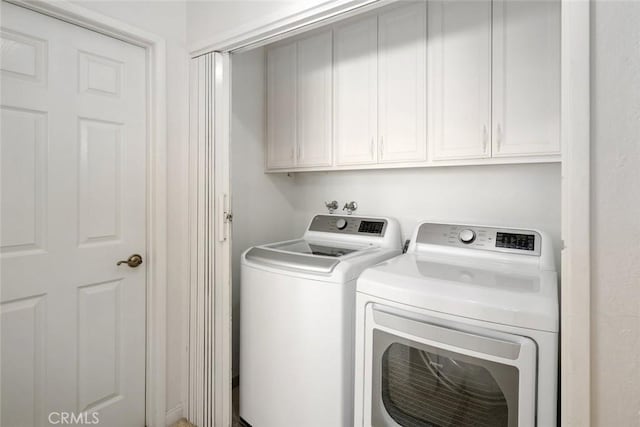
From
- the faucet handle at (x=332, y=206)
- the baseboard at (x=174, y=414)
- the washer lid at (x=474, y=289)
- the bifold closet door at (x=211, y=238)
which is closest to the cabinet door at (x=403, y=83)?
the faucet handle at (x=332, y=206)

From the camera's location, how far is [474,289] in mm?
1112

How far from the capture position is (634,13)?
2.12 ft

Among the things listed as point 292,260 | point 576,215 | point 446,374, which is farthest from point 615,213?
point 292,260

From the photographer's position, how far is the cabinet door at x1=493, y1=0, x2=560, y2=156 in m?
1.39

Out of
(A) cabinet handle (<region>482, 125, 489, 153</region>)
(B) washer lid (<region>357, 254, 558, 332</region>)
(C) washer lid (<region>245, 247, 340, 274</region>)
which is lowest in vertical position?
(B) washer lid (<region>357, 254, 558, 332</region>)

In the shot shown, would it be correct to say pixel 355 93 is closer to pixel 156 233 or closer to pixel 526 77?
pixel 526 77

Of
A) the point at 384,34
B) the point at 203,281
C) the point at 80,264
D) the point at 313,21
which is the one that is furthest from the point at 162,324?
the point at 384,34

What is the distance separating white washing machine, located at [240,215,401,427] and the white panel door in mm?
610

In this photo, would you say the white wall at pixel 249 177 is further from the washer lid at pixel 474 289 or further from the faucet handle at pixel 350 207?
the washer lid at pixel 474 289

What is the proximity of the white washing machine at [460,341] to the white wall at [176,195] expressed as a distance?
42.3 inches

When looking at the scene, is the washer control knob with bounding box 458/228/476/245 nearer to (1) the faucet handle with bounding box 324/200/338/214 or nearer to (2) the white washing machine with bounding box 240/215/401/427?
(2) the white washing machine with bounding box 240/215/401/427

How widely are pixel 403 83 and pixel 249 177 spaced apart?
1.20 metres

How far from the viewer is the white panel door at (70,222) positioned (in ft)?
4.19

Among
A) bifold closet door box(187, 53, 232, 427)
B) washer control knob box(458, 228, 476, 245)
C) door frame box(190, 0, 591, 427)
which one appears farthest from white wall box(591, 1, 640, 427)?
bifold closet door box(187, 53, 232, 427)
